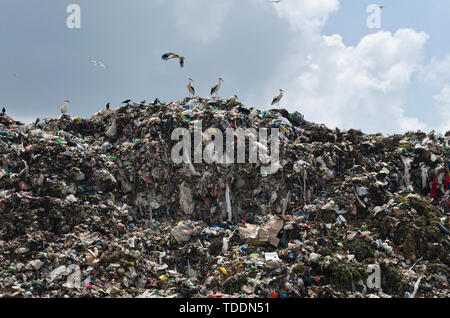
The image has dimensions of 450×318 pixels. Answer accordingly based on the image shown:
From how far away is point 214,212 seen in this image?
8227 mm

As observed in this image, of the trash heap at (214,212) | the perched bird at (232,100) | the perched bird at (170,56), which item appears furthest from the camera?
the perched bird at (232,100)

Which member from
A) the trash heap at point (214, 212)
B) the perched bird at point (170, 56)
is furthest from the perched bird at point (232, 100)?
the perched bird at point (170, 56)

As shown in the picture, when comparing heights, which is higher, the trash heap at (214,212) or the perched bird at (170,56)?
the perched bird at (170,56)

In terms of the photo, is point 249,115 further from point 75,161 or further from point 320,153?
point 75,161

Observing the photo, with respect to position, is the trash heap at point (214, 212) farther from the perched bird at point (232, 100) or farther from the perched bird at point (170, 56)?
the perched bird at point (170, 56)

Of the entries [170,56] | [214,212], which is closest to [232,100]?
[170,56]

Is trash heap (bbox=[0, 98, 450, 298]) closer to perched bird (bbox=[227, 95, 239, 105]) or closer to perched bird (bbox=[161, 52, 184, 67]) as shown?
perched bird (bbox=[227, 95, 239, 105])

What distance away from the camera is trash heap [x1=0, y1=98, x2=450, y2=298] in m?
5.64

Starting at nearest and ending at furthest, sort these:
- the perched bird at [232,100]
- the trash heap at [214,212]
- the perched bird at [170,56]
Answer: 1. the trash heap at [214,212]
2. the perched bird at [170,56]
3. the perched bird at [232,100]

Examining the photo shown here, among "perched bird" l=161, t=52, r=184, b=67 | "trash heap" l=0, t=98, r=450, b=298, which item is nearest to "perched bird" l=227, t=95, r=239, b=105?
"trash heap" l=0, t=98, r=450, b=298

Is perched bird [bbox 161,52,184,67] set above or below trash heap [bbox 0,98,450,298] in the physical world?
above

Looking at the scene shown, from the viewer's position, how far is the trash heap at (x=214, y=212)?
18.5 ft

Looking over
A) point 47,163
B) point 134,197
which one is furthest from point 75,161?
point 134,197

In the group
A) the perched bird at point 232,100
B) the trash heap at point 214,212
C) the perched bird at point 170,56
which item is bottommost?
the trash heap at point 214,212
